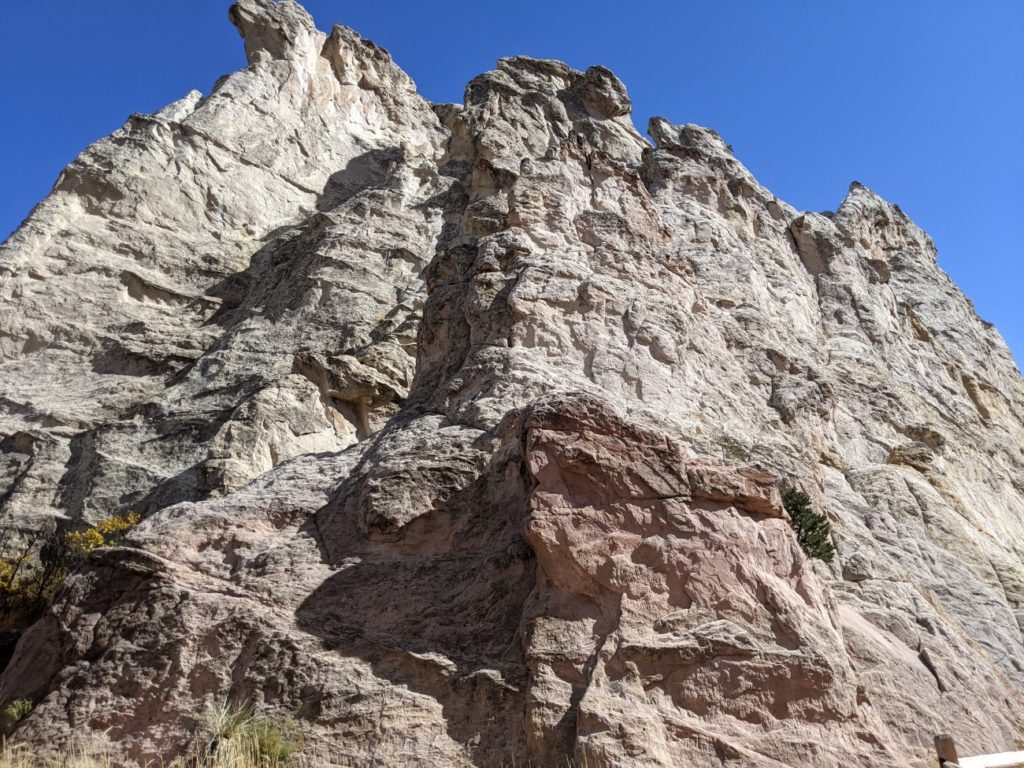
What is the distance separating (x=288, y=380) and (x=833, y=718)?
19606mm

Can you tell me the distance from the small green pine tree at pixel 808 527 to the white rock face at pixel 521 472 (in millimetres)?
539

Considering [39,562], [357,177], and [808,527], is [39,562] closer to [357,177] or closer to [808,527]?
[808,527]

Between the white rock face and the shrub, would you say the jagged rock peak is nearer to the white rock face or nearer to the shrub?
the white rock face

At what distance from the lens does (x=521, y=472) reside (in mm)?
10406

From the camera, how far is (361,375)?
81.4 ft

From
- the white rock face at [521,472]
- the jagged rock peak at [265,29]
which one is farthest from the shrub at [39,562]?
the jagged rock peak at [265,29]

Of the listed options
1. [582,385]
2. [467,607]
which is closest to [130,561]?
[467,607]

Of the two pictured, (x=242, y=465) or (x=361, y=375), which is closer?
(x=242, y=465)

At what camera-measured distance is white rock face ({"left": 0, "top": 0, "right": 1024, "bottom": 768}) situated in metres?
8.20

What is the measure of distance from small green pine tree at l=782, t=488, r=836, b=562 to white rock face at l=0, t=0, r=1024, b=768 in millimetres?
539

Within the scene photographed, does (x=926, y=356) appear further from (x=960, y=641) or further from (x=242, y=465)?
(x=242, y=465)

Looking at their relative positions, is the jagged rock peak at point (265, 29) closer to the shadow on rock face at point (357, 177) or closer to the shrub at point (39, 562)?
the shadow on rock face at point (357, 177)

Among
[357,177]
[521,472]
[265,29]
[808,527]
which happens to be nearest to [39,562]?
[521,472]

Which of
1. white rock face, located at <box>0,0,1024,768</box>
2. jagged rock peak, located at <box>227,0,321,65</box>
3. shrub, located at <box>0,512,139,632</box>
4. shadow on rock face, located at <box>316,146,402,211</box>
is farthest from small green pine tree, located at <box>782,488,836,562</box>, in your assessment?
jagged rock peak, located at <box>227,0,321,65</box>
